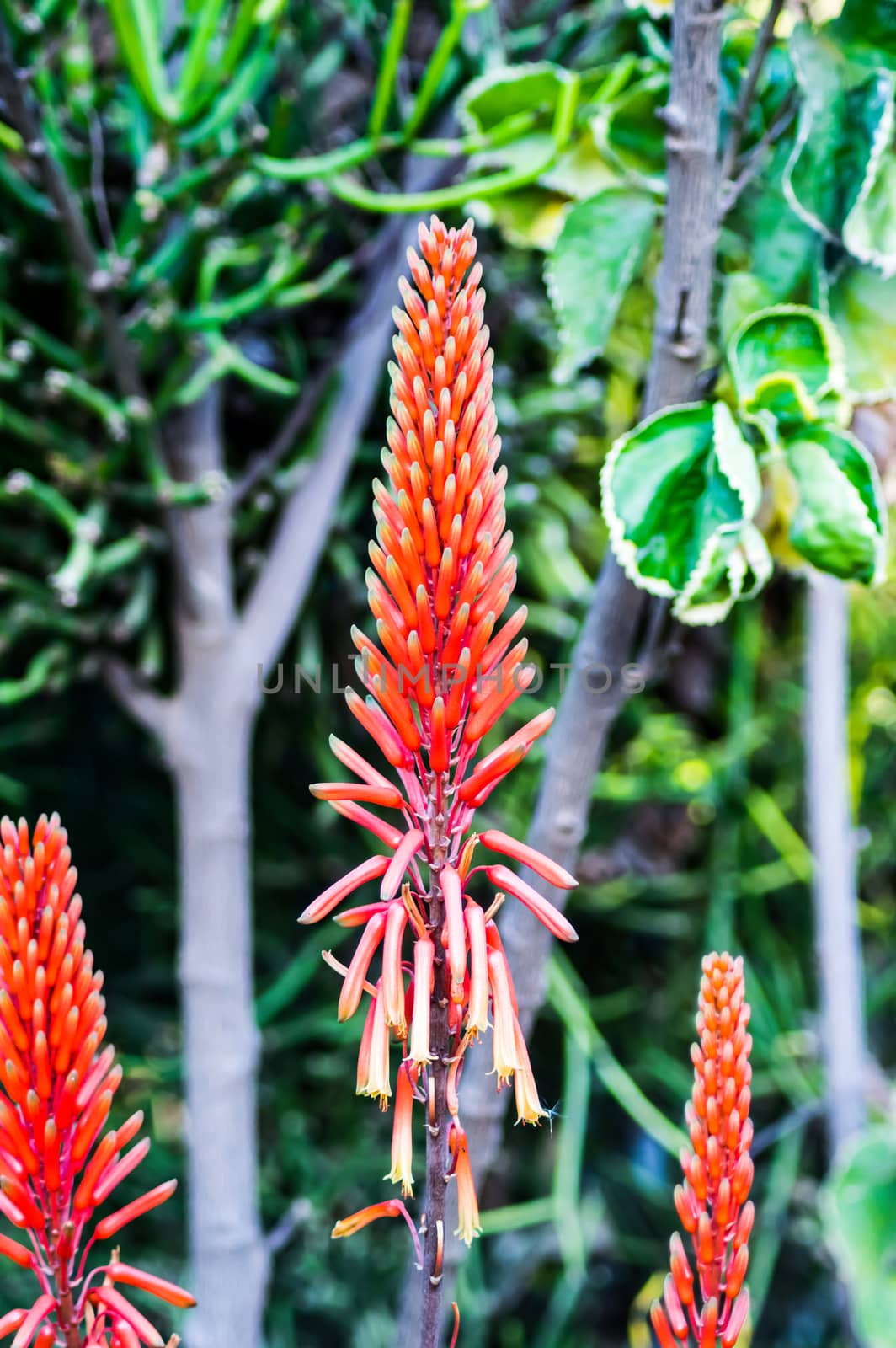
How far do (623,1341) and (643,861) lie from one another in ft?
1.31

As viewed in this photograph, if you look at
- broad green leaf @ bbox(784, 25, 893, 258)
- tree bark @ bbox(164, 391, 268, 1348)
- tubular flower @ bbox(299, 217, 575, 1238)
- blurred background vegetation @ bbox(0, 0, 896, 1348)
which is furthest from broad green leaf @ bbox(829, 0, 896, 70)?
tree bark @ bbox(164, 391, 268, 1348)

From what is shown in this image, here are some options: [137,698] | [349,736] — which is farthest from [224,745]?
[349,736]

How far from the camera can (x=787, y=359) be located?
0.33 m

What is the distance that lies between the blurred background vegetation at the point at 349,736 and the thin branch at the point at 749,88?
0.09 metres

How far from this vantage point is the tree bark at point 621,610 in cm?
32

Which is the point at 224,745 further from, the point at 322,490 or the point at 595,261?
the point at 595,261

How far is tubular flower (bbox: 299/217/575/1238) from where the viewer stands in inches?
7.5

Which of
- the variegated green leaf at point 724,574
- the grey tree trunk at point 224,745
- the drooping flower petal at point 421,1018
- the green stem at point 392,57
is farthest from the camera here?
the grey tree trunk at point 224,745

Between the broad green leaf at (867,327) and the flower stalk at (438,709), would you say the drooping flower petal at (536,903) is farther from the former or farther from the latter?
the broad green leaf at (867,327)

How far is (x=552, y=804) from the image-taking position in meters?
0.40

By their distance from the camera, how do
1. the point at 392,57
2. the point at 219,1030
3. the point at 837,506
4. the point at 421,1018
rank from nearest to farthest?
the point at 421,1018
the point at 837,506
the point at 392,57
the point at 219,1030

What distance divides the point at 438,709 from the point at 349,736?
506 millimetres

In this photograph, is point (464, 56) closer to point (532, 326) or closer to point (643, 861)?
point (532, 326)

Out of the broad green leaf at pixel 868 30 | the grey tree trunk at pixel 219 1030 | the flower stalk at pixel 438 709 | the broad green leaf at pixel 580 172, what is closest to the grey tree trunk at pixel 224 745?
the grey tree trunk at pixel 219 1030
